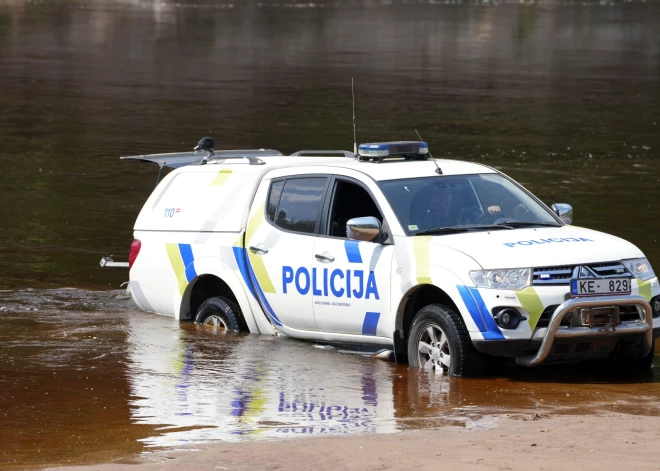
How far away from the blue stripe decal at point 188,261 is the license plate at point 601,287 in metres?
3.71

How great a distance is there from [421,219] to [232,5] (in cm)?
7237

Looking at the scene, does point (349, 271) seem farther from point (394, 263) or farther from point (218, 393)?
point (218, 393)

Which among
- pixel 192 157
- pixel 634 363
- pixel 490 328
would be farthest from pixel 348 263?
pixel 192 157

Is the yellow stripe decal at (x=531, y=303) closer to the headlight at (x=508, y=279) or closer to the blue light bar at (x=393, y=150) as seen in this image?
the headlight at (x=508, y=279)

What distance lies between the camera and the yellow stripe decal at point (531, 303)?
9352mm

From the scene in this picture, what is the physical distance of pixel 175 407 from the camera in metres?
8.92

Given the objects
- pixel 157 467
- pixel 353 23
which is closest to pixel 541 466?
pixel 157 467

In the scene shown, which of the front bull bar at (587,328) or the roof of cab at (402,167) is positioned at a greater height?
the roof of cab at (402,167)

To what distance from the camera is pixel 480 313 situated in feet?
31.0

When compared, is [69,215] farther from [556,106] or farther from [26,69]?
[26,69]

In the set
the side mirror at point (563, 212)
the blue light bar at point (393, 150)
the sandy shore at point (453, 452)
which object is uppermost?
the blue light bar at point (393, 150)

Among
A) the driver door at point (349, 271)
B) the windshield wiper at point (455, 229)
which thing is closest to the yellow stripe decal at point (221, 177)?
the driver door at point (349, 271)

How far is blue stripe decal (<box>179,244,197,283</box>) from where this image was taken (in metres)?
11.8

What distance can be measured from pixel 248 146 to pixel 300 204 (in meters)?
15.6
